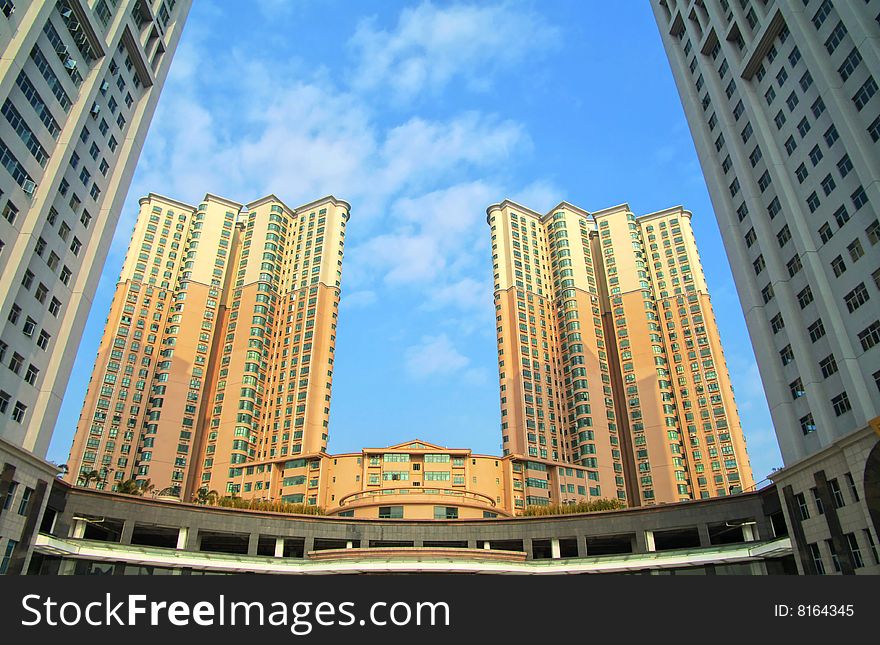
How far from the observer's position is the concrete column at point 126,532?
52.6 meters

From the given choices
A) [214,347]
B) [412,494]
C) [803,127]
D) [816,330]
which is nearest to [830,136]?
[803,127]

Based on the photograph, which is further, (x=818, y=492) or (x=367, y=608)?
(x=818, y=492)

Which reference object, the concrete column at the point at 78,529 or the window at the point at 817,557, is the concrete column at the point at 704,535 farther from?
the concrete column at the point at 78,529

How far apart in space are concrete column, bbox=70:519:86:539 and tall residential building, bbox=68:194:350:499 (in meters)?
41.2

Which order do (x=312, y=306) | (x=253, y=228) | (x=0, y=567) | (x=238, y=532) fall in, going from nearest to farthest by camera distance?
(x=0, y=567) < (x=238, y=532) < (x=312, y=306) < (x=253, y=228)

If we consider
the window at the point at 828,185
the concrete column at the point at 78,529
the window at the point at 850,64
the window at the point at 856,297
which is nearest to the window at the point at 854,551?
the window at the point at 856,297

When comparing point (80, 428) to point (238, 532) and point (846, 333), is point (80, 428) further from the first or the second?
point (846, 333)

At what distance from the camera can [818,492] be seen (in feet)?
131

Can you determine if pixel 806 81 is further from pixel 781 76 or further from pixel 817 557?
pixel 817 557

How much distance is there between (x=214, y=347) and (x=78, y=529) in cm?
6939

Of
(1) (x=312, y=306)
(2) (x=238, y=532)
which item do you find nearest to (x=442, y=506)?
(2) (x=238, y=532)

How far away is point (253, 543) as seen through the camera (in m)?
57.8

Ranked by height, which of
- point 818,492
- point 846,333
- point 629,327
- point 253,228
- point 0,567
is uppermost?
point 253,228

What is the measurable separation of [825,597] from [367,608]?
37.4 feet
